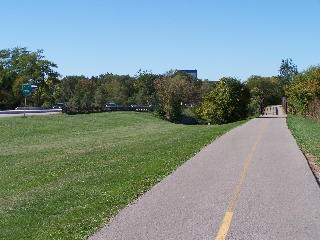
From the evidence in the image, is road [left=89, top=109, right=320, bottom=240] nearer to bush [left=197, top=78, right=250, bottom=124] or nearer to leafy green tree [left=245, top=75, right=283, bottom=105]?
bush [left=197, top=78, right=250, bottom=124]

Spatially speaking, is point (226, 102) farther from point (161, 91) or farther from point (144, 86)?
point (144, 86)

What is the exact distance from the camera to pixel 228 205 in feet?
31.5

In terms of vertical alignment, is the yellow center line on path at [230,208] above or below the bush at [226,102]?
below

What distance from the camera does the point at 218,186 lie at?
11820 mm

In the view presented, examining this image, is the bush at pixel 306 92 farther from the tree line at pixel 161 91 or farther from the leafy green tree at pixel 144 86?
the leafy green tree at pixel 144 86

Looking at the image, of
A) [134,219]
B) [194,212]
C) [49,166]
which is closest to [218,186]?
[194,212]

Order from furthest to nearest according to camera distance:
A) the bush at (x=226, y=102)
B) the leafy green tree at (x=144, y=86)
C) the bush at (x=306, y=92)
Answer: the leafy green tree at (x=144, y=86) < the bush at (x=226, y=102) < the bush at (x=306, y=92)

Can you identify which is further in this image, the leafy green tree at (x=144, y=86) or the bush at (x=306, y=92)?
the leafy green tree at (x=144, y=86)

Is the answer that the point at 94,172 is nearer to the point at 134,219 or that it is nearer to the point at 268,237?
the point at 134,219

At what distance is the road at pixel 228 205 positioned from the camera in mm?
Result: 7719

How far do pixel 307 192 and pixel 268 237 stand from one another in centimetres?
387

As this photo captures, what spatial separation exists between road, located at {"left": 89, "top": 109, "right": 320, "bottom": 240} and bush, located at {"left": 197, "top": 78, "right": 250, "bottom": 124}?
1553 inches

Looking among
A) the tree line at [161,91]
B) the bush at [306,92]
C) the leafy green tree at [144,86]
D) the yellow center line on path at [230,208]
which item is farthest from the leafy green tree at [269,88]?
the yellow center line on path at [230,208]

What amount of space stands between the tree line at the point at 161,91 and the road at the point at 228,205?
3910 centimetres
